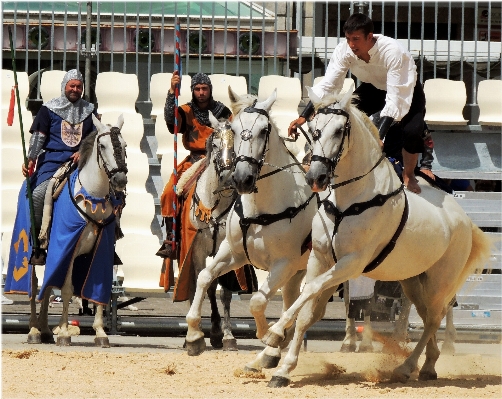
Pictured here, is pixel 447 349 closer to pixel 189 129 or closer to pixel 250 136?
pixel 189 129

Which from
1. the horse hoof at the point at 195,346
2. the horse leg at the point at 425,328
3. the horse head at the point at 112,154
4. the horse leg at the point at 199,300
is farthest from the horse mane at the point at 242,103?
the horse head at the point at 112,154

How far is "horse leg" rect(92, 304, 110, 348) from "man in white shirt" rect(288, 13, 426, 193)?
3.54 m

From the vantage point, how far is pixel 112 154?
11242 millimetres

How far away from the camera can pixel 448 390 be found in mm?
8750

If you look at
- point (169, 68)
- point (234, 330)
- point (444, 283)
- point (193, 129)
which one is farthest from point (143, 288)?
point (444, 283)

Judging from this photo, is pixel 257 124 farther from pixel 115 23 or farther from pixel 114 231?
pixel 115 23

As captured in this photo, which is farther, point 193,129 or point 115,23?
point 115,23

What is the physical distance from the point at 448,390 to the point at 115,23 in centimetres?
750

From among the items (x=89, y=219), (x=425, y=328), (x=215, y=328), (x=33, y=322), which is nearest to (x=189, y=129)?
(x=89, y=219)

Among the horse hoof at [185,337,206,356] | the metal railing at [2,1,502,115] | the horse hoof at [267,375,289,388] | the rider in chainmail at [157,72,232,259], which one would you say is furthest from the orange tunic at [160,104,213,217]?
the horse hoof at [267,375,289,388]

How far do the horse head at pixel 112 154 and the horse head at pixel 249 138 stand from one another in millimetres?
2299

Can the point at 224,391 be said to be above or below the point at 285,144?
below

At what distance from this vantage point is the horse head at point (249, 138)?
852 cm

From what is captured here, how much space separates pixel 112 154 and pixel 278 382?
3578 millimetres
